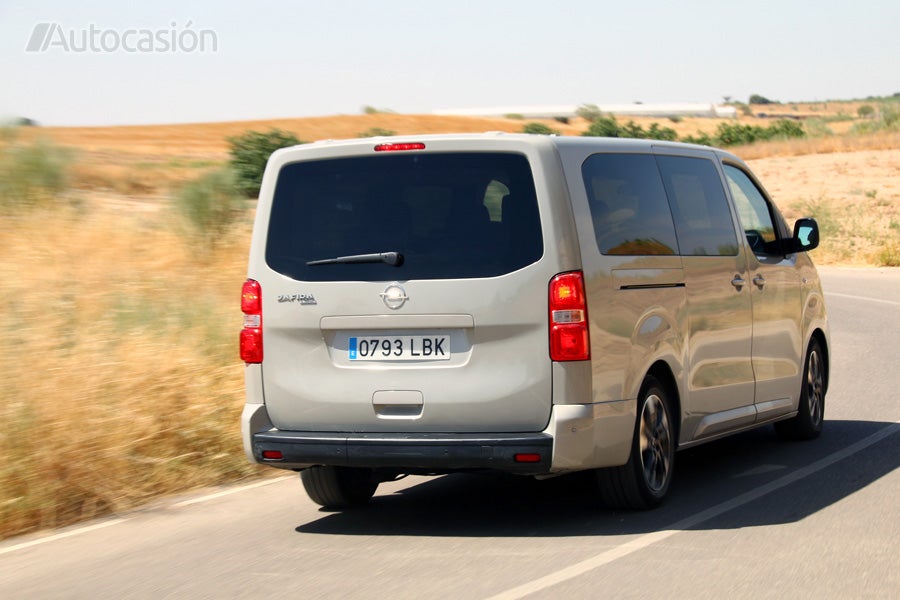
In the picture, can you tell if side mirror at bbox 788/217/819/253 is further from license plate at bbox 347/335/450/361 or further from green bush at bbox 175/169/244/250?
green bush at bbox 175/169/244/250

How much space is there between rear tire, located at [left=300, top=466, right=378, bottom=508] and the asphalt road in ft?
0.32

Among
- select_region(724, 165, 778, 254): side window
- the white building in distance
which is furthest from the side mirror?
the white building in distance

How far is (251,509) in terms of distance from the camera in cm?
770

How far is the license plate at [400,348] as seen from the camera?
256 inches

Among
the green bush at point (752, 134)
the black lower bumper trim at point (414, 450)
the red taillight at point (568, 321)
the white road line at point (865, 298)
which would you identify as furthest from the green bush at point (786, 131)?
the black lower bumper trim at point (414, 450)

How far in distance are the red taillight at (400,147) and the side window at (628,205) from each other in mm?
835

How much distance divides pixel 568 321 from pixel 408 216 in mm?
965

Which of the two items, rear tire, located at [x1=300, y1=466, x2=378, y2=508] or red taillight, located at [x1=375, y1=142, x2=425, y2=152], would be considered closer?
red taillight, located at [x1=375, y1=142, x2=425, y2=152]

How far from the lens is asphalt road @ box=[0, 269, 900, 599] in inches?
224

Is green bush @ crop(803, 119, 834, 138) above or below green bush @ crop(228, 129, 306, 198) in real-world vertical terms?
below

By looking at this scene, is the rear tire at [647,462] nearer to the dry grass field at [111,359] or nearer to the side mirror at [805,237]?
the side mirror at [805,237]

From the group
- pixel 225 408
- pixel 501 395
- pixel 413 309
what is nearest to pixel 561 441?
pixel 501 395

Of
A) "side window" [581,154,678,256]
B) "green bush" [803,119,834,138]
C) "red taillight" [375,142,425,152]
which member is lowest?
"green bush" [803,119,834,138]

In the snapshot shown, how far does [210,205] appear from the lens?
21.5 m
